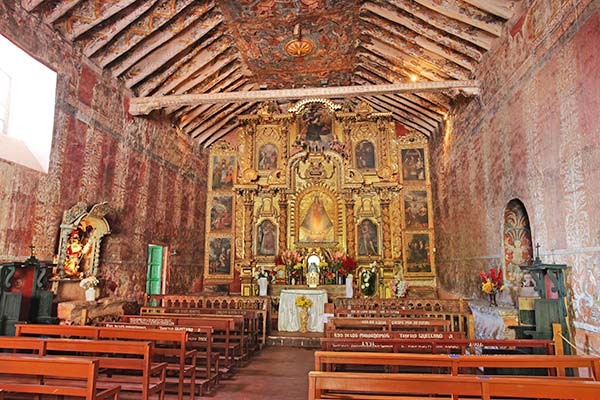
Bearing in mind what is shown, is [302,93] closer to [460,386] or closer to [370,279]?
[370,279]

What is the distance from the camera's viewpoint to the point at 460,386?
2.69 meters

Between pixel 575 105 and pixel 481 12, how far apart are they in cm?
398

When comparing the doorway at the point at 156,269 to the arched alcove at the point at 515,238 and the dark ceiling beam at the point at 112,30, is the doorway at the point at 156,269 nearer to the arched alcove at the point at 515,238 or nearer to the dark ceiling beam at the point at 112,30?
the dark ceiling beam at the point at 112,30

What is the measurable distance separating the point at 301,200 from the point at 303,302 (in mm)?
6441

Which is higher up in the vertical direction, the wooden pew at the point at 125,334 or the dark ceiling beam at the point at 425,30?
the dark ceiling beam at the point at 425,30

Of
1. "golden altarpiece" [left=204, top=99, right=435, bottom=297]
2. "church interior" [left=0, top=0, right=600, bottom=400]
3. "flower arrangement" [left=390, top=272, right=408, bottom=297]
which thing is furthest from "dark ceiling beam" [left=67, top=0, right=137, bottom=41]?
"flower arrangement" [left=390, top=272, right=408, bottom=297]

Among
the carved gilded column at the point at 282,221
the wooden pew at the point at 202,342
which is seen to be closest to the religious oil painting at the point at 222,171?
the carved gilded column at the point at 282,221

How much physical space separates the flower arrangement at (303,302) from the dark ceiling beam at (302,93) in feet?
18.1

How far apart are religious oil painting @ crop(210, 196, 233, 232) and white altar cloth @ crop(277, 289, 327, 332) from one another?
6609 mm

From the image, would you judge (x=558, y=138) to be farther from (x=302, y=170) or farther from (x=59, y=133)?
(x=302, y=170)

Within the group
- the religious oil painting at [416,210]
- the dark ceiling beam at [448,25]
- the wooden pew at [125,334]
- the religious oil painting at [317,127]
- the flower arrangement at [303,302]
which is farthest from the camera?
the religious oil painting at [317,127]

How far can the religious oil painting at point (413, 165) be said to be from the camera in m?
16.7

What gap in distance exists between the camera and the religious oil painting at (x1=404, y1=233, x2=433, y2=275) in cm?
1595

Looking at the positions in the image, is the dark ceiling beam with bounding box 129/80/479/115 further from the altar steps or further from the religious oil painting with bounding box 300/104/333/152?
the altar steps
